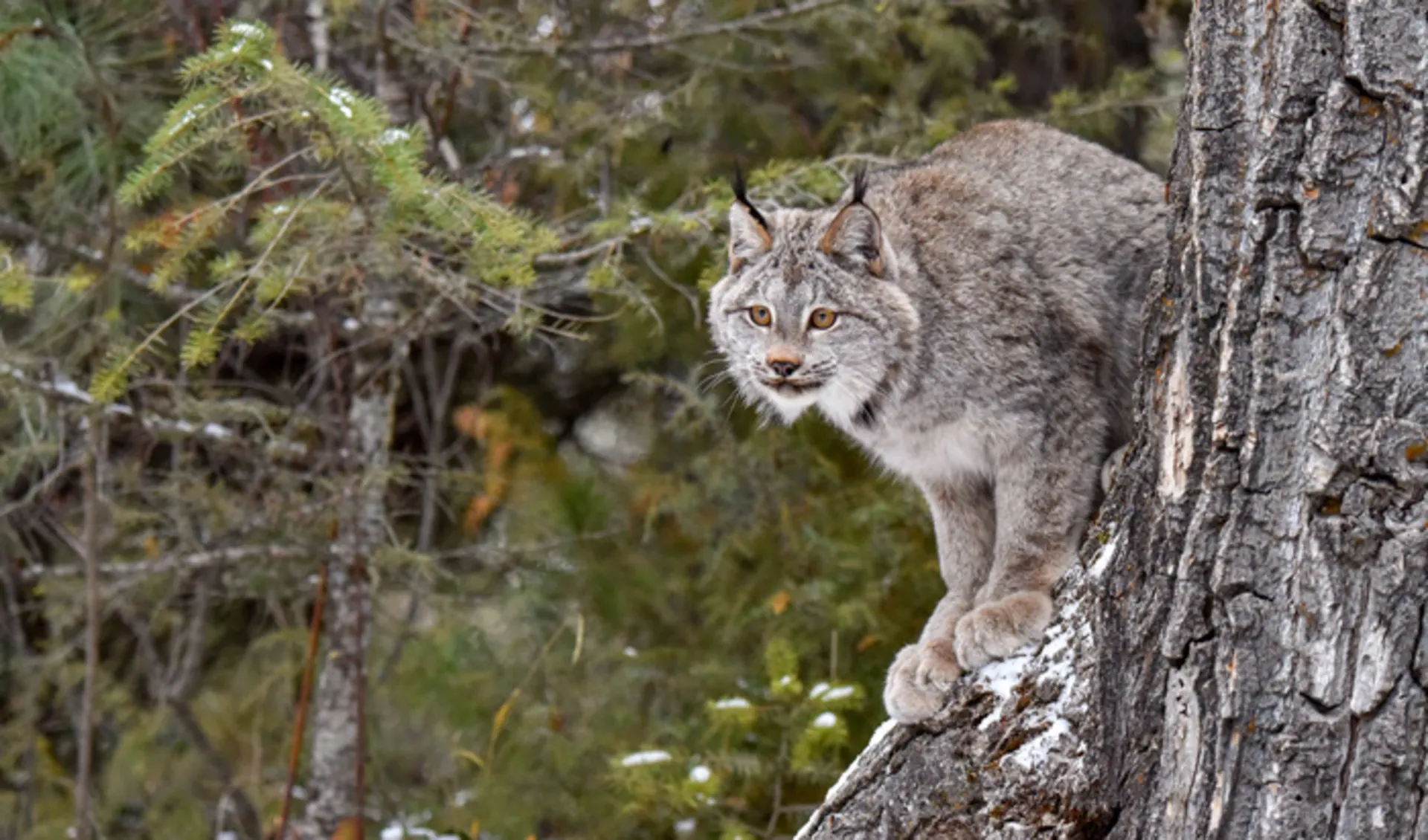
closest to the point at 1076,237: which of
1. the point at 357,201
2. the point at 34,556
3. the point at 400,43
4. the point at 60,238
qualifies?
the point at 357,201

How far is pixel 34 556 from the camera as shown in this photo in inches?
287

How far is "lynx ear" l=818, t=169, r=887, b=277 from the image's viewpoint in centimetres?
416

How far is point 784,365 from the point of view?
13.8 feet

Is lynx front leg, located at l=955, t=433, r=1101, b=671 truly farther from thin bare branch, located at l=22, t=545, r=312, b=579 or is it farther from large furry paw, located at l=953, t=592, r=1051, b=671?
thin bare branch, located at l=22, t=545, r=312, b=579

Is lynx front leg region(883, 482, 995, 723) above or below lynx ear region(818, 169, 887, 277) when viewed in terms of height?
below

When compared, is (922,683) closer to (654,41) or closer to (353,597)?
(353,597)

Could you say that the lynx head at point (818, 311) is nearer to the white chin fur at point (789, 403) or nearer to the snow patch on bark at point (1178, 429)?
the white chin fur at point (789, 403)

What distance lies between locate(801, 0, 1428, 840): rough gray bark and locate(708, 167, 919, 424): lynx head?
132 cm

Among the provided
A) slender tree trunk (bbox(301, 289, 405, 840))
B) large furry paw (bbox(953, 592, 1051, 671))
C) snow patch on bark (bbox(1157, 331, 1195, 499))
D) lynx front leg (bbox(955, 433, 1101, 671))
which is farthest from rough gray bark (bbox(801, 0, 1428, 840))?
slender tree trunk (bbox(301, 289, 405, 840))

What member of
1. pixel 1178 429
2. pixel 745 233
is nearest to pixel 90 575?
pixel 745 233

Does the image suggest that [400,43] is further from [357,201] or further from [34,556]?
[34,556]

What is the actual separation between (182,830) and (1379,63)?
680 centimetres

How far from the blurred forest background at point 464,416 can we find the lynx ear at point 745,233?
425 millimetres

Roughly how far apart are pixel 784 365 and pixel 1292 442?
1.81m
